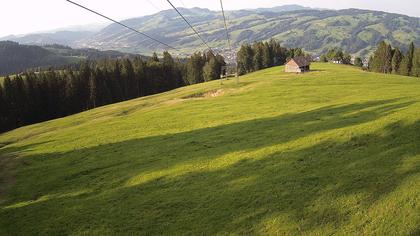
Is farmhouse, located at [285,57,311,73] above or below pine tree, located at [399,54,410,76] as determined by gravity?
above

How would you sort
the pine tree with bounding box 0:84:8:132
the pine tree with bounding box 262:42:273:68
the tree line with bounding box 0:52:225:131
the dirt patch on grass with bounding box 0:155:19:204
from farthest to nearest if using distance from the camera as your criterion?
A: 1. the pine tree with bounding box 262:42:273:68
2. the tree line with bounding box 0:52:225:131
3. the pine tree with bounding box 0:84:8:132
4. the dirt patch on grass with bounding box 0:155:19:204

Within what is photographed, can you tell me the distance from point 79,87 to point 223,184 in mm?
107426

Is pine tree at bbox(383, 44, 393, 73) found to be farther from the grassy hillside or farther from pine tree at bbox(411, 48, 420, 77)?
the grassy hillside

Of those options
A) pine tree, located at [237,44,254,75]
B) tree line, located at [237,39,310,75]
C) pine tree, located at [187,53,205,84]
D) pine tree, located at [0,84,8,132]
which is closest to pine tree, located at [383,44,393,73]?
tree line, located at [237,39,310,75]

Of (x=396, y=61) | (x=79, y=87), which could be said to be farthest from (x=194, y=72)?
(x=396, y=61)

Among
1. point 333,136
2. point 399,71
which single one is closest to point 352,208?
point 333,136

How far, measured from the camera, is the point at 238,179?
23875 millimetres

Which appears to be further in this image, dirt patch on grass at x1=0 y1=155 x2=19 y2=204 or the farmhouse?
the farmhouse

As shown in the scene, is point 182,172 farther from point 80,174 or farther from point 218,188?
point 80,174

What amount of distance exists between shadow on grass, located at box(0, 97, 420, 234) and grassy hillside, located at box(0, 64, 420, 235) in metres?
0.08

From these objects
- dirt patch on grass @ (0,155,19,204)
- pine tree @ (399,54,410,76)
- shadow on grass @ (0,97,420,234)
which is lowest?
pine tree @ (399,54,410,76)

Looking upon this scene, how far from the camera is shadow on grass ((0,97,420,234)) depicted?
19328mm

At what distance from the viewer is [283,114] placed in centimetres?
4259

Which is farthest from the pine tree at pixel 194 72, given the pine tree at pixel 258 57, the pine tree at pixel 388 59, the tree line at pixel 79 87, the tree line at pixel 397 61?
the pine tree at pixel 388 59
